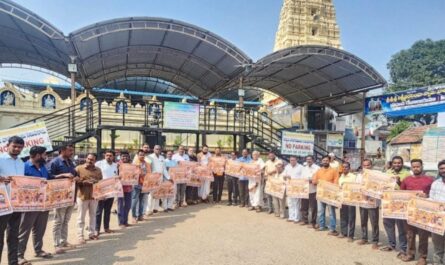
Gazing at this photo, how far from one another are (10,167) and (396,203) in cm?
613

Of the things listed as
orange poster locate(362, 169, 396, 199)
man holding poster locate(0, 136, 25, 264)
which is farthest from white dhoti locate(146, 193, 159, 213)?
orange poster locate(362, 169, 396, 199)

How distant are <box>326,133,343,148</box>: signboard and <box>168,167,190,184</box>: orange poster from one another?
16.2 metres

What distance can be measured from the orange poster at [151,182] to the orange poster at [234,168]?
2490mm

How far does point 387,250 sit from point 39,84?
32918mm

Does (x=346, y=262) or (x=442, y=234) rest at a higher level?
(x=442, y=234)

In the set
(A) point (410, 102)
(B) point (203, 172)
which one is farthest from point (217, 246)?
(A) point (410, 102)

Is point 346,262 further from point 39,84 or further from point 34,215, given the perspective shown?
point 39,84

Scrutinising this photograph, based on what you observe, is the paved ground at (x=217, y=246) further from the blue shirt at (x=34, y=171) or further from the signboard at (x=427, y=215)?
the blue shirt at (x=34, y=171)

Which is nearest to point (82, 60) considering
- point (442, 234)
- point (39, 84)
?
point (442, 234)

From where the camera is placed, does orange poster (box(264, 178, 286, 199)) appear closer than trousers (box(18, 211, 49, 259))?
No

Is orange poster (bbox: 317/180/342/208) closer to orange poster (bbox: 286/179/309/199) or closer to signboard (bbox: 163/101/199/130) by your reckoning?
orange poster (bbox: 286/179/309/199)

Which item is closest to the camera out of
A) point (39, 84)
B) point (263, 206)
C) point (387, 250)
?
point (387, 250)

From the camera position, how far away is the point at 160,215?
9.43 meters

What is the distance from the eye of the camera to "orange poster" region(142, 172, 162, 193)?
869cm
